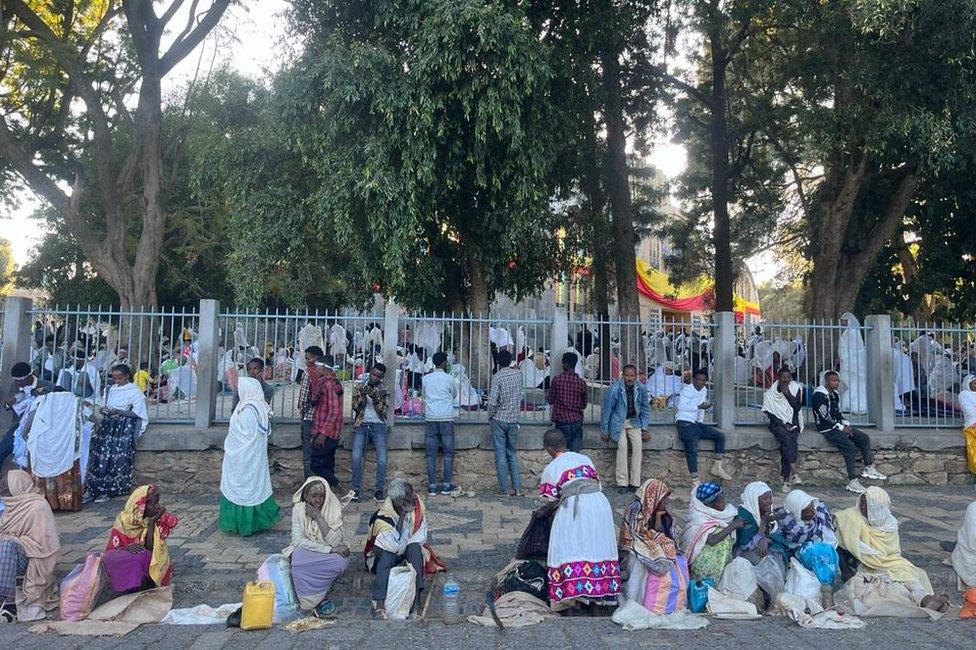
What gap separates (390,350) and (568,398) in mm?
2374

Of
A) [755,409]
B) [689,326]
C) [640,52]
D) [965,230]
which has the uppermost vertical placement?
[640,52]

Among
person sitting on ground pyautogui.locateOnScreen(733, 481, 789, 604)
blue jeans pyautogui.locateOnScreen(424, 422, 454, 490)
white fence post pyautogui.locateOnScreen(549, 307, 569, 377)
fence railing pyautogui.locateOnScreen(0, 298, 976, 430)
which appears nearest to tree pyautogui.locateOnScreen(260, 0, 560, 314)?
fence railing pyautogui.locateOnScreen(0, 298, 976, 430)

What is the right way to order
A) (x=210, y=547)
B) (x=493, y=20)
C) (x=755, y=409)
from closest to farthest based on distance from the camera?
1. (x=210, y=547)
2. (x=493, y=20)
3. (x=755, y=409)

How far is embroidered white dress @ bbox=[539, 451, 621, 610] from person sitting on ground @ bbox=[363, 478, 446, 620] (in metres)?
1.02

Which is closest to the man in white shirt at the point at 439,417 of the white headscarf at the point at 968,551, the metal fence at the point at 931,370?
the white headscarf at the point at 968,551

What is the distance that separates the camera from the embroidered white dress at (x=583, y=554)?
507 centimetres

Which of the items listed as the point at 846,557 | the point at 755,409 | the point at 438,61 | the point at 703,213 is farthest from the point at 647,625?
the point at 703,213

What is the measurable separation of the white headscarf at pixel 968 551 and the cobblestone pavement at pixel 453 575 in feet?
0.93

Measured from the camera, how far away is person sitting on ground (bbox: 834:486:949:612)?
17.7ft

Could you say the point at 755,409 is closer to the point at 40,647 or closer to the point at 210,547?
the point at 210,547

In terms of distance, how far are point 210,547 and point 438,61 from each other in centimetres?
634

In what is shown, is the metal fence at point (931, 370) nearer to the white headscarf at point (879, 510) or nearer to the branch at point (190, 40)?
the white headscarf at point (879, 510)

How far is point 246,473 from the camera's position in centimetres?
689

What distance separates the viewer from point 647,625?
4.95m
